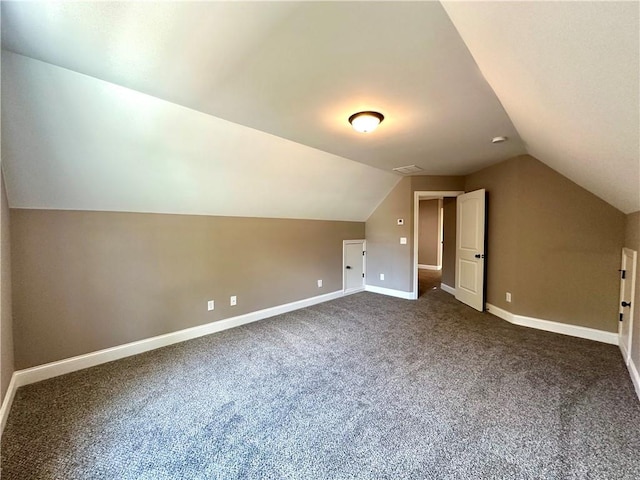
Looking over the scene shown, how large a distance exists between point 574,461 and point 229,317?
10.7 ft

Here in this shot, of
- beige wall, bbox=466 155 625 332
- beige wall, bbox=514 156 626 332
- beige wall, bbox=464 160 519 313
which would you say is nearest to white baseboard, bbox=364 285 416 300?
beige wall, bbox=464 160 519 313

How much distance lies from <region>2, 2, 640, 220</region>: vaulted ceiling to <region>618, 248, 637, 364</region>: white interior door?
56 centimetres

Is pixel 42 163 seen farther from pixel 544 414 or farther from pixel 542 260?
pixel 542 260

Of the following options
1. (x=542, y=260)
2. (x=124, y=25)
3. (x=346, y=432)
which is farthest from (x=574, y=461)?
(x=124, y=25)

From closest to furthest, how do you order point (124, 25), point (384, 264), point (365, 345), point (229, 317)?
point (124, 25) < point (365, 345) < point (229, 317) < point (384, 264)

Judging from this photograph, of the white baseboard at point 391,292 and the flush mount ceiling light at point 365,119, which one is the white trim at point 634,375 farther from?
the flush mount ceiling light at point 365,119

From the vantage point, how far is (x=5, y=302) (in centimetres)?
192

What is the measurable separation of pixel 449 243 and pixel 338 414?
4420 millimetres

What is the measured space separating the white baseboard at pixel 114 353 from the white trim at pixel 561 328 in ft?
10.5

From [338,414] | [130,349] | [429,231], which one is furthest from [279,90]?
[429,231]

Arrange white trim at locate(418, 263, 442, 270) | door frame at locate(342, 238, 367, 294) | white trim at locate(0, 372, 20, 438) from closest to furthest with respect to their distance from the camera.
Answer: white trim at locate(0, 372, 20, 438), door frame at locate(342, 238, 367, 294), white trim at locate(418, 263, 442, 270)

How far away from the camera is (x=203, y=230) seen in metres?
3.18

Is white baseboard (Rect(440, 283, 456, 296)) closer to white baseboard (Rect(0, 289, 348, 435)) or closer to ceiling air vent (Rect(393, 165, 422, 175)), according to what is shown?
ceiling air vent (Rect(393, 165, 422, 175))

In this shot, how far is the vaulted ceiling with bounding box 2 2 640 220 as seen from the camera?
1143 mm
